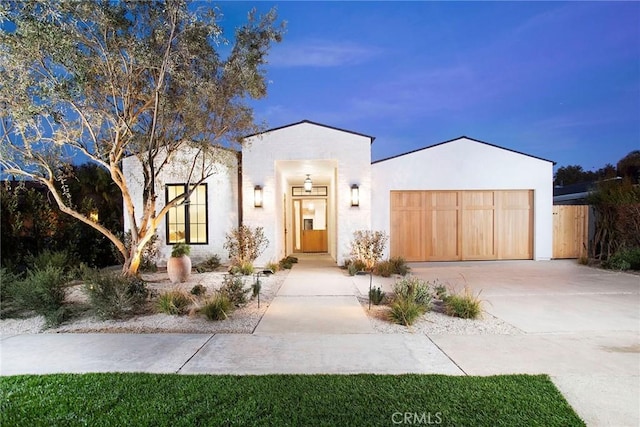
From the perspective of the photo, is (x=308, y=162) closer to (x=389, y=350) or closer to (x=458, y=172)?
(x=458, y=172)

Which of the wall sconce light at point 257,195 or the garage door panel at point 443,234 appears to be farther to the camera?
the garage door panel at point 443,234

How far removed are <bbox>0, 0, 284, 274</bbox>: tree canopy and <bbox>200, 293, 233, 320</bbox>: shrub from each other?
312 centimetres

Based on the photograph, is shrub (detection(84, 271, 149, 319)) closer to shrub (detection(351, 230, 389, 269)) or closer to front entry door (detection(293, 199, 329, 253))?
shrub (detection(351, 230, 389, 269))

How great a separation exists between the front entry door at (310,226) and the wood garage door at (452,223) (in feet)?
13.4

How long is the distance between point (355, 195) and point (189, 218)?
520 centimetres

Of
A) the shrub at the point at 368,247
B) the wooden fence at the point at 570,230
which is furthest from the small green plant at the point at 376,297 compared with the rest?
the wooden fence at the point at 570,230

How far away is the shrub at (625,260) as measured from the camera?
875cm

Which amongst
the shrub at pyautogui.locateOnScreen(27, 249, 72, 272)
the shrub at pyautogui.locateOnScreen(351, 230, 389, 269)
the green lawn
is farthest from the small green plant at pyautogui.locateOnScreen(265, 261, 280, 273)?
the green lawn

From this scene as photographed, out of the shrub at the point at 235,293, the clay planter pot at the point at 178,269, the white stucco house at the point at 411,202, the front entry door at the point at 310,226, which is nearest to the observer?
the shrub at the point at 235,293

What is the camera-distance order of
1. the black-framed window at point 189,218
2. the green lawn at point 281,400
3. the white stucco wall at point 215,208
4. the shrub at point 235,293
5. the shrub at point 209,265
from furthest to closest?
the black-framed window at point 189,218
the white stucco wall at point 215,208
the shrub at point 209,265
the shrub at point 235,293
the green lawn at point 281,400

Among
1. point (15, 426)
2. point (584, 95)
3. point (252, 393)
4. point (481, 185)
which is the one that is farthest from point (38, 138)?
point (584, 95)

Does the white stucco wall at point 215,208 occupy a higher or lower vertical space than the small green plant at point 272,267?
higher

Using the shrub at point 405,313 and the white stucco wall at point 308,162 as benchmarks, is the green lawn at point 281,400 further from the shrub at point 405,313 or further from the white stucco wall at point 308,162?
the white stucco wall at point 308,162

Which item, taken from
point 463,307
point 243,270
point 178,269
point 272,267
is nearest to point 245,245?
point 243,270
